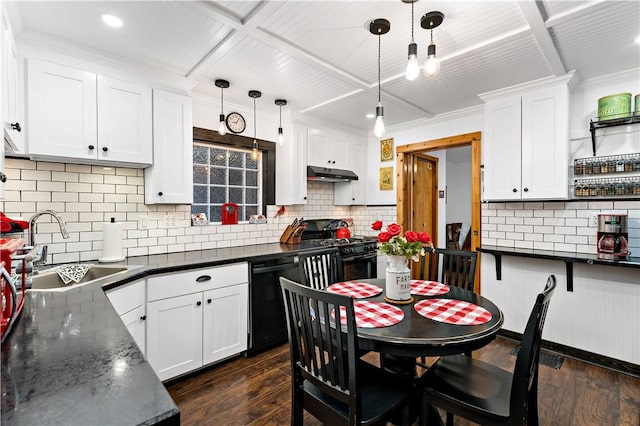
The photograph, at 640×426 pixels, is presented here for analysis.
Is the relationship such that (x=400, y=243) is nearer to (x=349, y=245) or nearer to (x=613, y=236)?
(x=349, y=245)

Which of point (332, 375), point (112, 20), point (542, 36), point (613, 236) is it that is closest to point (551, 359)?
point (613, 236)

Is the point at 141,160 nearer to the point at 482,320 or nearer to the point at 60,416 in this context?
the point at 60,416

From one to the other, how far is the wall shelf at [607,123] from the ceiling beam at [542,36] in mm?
540

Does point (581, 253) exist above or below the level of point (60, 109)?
below

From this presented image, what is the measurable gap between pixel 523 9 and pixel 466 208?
20.9 ft

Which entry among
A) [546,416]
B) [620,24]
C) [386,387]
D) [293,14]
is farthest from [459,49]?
[546,416]

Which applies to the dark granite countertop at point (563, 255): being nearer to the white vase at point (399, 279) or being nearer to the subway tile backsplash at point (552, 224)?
the subway tile backsplash at point (552, 224)

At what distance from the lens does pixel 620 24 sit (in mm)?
1942

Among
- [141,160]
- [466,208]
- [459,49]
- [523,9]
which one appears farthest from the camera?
Result: [466,208]

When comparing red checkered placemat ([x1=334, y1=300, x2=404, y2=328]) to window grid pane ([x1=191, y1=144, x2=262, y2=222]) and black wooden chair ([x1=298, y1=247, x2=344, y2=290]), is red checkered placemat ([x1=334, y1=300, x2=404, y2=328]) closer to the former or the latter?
black wooden chair ([x1=298, y1=247, x2=344, y2=290])

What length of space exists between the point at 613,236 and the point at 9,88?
4.23 meters

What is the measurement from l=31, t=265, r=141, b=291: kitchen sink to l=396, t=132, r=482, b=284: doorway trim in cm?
318

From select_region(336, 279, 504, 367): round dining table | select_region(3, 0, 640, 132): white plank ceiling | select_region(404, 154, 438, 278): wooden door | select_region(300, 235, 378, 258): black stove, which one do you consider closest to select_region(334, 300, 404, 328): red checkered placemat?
select_region(336, 279, 504, 367): round dining table

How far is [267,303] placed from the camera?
281 cm
